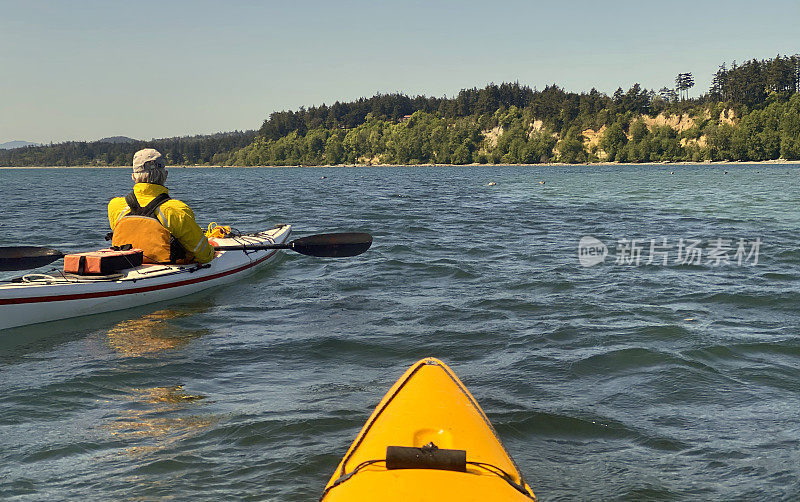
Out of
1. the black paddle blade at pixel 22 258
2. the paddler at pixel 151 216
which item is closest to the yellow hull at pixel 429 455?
the paddler at pixel 151 216

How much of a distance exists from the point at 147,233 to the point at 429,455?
768 cm

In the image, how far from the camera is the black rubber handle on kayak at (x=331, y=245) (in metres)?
11.6

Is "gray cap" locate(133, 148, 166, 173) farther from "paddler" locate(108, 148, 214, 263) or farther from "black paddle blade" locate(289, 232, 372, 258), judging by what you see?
"black paddle blade" locate(289, 232, 372, 258)

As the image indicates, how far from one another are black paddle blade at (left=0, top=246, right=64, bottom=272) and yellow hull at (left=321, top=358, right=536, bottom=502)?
25.0 ft

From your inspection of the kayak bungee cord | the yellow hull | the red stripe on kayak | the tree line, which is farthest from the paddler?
the tree line

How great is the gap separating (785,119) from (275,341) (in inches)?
5285

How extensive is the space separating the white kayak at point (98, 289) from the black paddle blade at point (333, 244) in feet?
4.71

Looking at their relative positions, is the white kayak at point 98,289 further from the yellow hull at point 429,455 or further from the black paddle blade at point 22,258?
the yellow hull at point 429,455

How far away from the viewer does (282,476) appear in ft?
16.1

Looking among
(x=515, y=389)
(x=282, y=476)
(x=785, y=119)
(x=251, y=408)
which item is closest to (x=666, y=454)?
(x=515, y=389)

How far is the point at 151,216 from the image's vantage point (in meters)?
9.81

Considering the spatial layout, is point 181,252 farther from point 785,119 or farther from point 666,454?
point 785,119

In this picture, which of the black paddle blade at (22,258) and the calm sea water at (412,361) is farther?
the black paddle blade at (22,258)

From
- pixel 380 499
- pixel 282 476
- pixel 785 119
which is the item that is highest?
pixel 785 119
